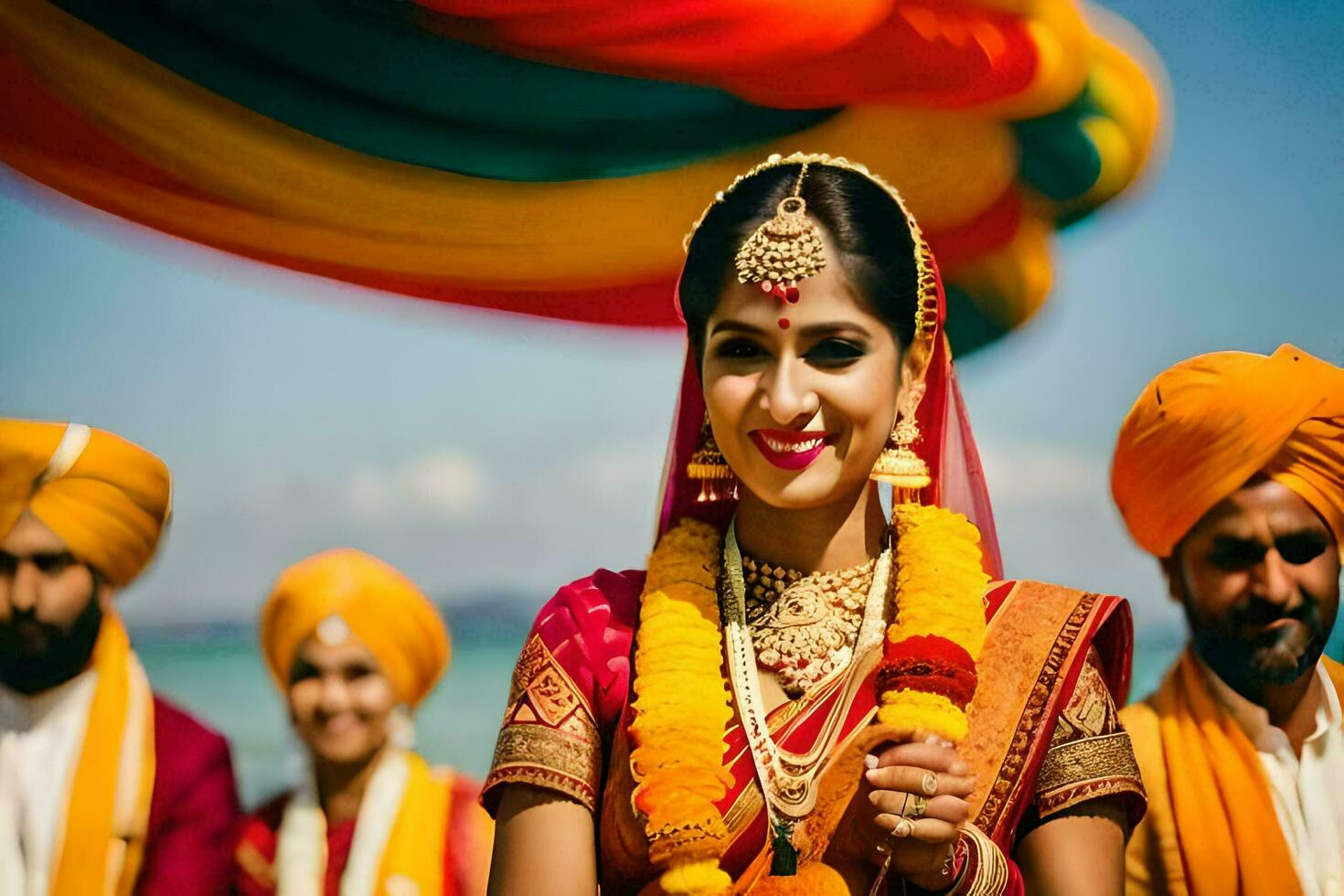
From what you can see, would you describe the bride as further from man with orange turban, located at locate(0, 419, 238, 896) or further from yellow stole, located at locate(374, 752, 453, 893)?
man with orange turban, located at locate(0, 419, 238, 896)

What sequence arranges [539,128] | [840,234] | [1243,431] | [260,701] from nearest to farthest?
[840,234], [1243,431], [260,701], [539,128]

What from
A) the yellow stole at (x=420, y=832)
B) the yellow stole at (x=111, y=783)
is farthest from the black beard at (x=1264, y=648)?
the yellow stole at (x=111, y=783)

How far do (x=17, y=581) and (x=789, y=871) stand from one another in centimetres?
183

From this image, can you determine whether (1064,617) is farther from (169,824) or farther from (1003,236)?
(169,824)

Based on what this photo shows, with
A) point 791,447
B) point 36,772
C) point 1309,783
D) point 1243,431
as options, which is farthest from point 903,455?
point 36,772

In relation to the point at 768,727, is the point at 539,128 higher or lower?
higher

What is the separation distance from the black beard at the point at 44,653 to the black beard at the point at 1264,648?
84.8 inches

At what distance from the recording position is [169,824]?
2977 mm

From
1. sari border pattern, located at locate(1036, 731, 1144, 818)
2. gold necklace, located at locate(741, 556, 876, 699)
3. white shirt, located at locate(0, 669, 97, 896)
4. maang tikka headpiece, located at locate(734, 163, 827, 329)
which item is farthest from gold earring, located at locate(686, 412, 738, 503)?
white shirt, located at locate(0, 669, 97, 896)

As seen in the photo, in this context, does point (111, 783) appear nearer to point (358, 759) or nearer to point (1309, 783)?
point (358, 759)

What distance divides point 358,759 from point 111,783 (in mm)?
473

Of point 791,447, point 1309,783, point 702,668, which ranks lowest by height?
point 702,668

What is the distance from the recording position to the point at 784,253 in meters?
2.01

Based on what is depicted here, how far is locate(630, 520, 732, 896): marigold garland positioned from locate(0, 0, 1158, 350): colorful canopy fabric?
125cm
